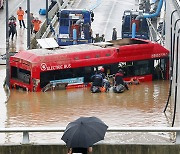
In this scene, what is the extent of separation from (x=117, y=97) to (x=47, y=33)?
1592cm

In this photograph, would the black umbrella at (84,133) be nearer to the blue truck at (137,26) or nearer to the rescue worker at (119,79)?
the rescue worker at (119,79)

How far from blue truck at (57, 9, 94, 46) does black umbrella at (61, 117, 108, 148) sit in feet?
98.7

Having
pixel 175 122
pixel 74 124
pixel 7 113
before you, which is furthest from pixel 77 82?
pixel 74 124

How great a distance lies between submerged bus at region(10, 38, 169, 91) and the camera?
96.2ft

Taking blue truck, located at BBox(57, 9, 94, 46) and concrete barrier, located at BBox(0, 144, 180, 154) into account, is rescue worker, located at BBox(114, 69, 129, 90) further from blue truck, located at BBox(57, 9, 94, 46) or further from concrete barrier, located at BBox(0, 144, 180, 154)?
concrete barrier, located at BBox(0, 144, 180, 154)

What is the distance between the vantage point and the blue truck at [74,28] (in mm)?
40156

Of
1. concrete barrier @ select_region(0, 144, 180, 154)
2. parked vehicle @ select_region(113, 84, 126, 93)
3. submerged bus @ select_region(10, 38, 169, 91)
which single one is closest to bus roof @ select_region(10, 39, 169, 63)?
submerged bus @ select_region(10, 38, 169, 91)

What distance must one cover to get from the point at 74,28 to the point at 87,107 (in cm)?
1513

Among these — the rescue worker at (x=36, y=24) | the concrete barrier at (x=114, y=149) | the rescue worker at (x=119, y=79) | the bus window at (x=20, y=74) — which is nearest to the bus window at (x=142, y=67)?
the rescue worker at (x=119, y=79)

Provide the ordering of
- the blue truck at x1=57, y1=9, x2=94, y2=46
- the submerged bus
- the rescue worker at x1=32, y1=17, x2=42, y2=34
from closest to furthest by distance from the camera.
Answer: the submerged bus, the blue truck at x1=57, y1=9, x2=94, y2=46, the rescue worker at x1=32, y1=17, x2=42, y2=34

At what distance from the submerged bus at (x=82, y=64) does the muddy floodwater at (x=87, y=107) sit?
494 millimetres

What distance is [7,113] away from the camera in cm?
2484

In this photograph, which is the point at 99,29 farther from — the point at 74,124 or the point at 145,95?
the point at 74,124

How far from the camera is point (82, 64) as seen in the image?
29.9m
